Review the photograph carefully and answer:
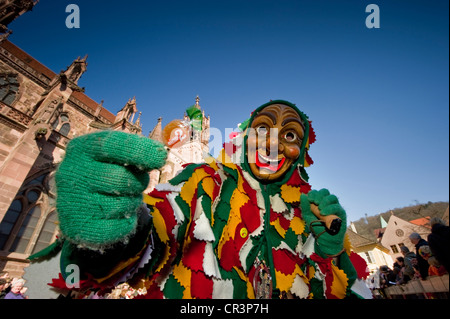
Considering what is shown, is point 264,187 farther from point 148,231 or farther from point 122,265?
point 122,265

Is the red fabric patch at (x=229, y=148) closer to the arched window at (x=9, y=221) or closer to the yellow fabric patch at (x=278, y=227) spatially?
the yellow fabric patch at (x=278, y=227)

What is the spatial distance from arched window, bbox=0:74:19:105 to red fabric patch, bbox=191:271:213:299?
14995 millimetres

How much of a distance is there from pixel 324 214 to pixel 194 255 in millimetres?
968

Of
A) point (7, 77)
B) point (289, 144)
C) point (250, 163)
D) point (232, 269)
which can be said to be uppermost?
point (7, 77)

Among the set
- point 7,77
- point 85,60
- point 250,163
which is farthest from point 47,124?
point 250,163

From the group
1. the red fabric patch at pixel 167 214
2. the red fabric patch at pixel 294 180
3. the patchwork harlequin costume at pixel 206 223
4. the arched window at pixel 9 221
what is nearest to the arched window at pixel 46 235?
the arched window at pixel 9 221

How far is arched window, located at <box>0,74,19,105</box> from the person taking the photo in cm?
1030

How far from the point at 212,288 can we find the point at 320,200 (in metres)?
0.99

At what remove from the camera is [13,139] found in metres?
7.90

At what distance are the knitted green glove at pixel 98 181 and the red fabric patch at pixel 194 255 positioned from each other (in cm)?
58

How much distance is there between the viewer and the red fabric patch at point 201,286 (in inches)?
44.6

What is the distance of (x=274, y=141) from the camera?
178cm

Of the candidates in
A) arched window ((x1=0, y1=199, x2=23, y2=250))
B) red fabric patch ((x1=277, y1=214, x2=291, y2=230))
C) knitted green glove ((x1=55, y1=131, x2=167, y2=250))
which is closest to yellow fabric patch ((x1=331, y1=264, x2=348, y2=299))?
red fabric patch ((x1=277, y1=214, x2=291, y2=230))

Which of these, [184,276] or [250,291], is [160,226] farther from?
[250,291]
